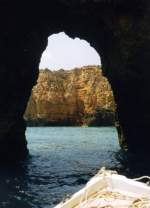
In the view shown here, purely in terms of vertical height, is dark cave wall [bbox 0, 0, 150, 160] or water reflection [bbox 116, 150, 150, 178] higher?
dark cave wall [bbox 0, 0, 150, 160]

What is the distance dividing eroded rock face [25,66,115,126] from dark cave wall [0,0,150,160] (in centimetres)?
→ 7836

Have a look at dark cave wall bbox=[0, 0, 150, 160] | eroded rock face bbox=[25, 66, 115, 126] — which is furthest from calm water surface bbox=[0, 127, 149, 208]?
eroded rock face bbox=[25, 66, 115, 126]

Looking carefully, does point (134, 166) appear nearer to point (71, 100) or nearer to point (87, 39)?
point (87, 39)

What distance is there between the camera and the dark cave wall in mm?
25484

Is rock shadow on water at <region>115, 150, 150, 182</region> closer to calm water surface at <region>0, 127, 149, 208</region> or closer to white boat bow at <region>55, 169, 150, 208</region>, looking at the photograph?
calm water surface at <region>0, 127, 149, 208</region>

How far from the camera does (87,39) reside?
3216 cm

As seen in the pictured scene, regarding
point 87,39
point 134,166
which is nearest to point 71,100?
point 87,39

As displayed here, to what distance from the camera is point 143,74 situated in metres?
28.4

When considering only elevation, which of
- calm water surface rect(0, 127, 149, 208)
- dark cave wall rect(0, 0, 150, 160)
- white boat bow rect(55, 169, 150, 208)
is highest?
dark cave wall rect(0, 0, 150, 160)

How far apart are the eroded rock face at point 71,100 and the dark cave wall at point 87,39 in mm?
78361

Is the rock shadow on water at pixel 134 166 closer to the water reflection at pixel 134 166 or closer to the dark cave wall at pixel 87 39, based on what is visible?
the water reflection at pixel 134 166

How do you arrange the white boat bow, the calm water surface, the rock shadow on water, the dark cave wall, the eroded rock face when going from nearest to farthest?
the white boat bow → the calm water surface → the rock shadow on water → the dark cave wall → the eroded rock face

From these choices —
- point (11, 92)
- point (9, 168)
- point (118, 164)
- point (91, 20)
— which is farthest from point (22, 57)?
point (118, 164)

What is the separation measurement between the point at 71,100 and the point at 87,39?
3337 inches
